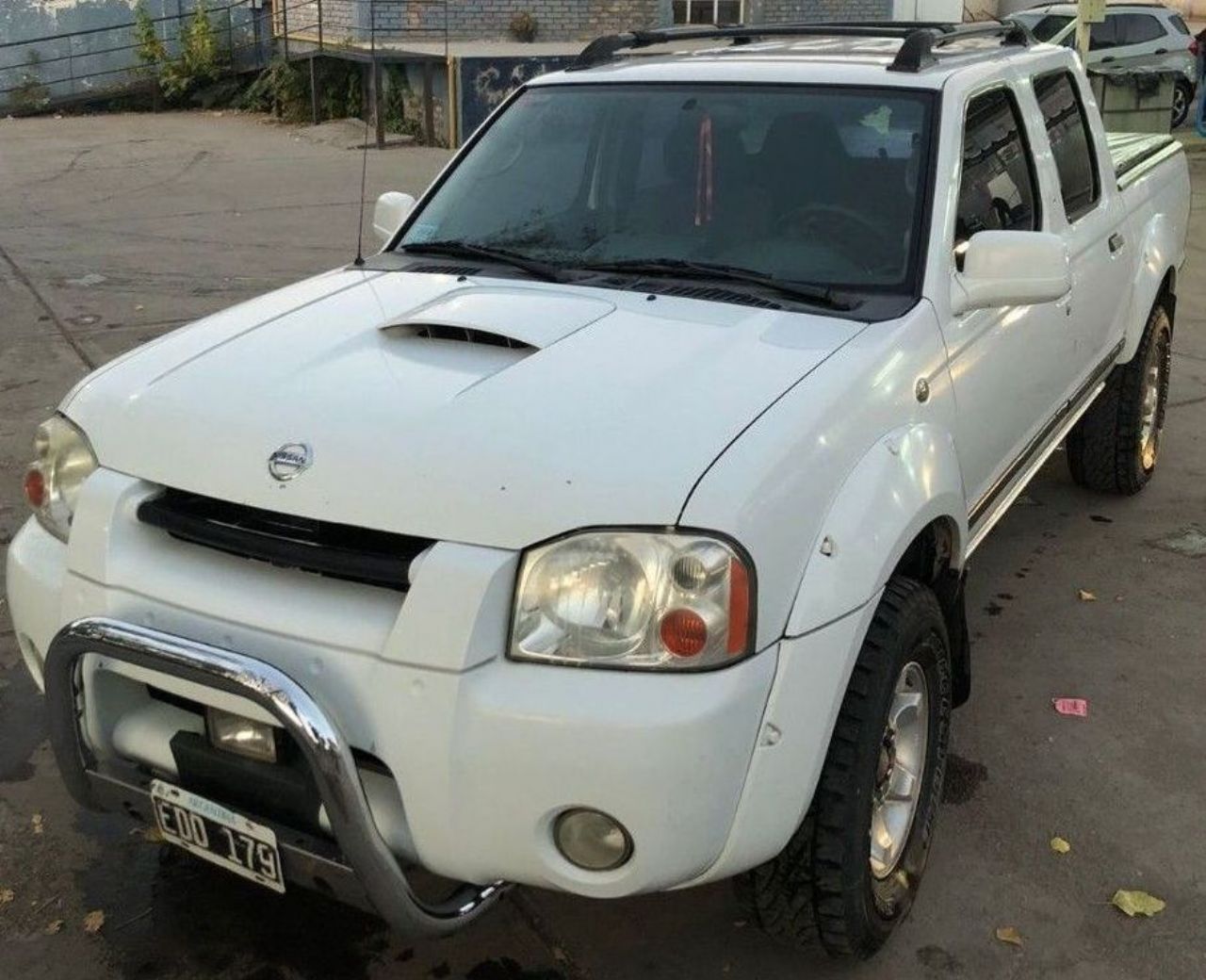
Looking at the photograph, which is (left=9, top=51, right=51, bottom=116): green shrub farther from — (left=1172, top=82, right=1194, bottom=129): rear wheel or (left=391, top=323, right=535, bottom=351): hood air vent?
(left=391, top=323, right=535, bottom=351): hood air vent

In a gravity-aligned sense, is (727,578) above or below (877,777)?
above

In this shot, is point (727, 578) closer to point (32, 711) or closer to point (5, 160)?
point (32, 711)

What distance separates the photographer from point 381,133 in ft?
54.9

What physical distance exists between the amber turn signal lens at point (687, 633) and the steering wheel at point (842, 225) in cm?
137

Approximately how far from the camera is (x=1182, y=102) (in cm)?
1923

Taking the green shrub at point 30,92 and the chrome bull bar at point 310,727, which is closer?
the chrome bull bar at point 310,727

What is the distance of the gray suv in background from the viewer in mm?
18312

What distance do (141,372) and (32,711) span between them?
4.74 ft

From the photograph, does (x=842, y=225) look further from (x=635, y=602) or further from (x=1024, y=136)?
(x=635, y=602)

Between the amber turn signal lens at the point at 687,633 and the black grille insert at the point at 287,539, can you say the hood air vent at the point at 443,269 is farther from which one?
the amber turn signal lens at the point at 687,633

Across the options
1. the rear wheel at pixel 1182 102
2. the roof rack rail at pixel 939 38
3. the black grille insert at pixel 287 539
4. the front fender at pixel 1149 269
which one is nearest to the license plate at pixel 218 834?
the black grille insert at pixel 287 539

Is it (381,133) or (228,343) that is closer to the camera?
(228,343)

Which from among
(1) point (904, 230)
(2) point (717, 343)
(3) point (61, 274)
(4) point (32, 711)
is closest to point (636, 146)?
(1) point (904, 230)

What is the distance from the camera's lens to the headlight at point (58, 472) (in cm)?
282
